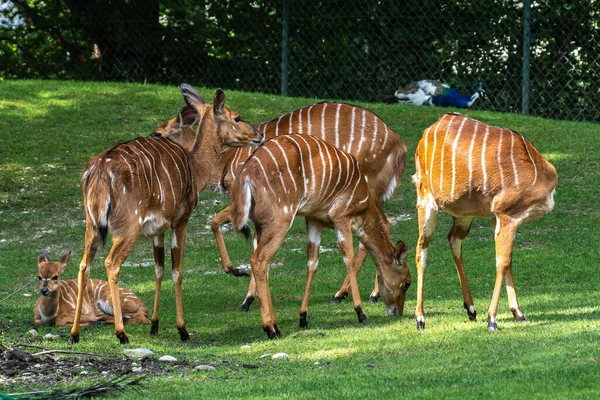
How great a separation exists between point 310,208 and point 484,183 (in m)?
1.37

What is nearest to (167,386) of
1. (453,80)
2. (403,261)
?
(403,261)

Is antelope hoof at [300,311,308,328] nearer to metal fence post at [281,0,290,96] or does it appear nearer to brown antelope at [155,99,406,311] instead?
brown antelope at [155,99,406,311]

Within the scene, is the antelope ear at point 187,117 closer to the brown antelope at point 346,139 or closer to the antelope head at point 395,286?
the brown antelope at point 346,139

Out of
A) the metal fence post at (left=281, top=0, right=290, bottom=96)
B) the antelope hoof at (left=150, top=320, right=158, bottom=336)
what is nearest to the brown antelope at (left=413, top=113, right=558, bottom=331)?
the antelope hoof at (left=150, top=320, right=158, bottom=336)

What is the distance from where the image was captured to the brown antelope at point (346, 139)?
990cm

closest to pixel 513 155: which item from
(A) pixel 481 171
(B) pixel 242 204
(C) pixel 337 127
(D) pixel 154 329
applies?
(A) pixel 481 171

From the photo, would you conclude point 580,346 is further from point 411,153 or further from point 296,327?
point 411,153

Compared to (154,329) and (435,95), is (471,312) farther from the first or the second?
(435,95)

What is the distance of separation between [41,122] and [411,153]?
5.50 m

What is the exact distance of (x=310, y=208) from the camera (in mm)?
8375

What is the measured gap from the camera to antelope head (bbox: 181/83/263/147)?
355 inches

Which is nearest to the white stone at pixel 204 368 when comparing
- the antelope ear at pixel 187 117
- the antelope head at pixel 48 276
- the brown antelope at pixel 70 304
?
the brown antelope at pixel 70 304

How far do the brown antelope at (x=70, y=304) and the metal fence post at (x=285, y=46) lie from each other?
9587mm

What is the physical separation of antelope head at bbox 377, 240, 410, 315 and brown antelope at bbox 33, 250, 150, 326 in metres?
1.93
